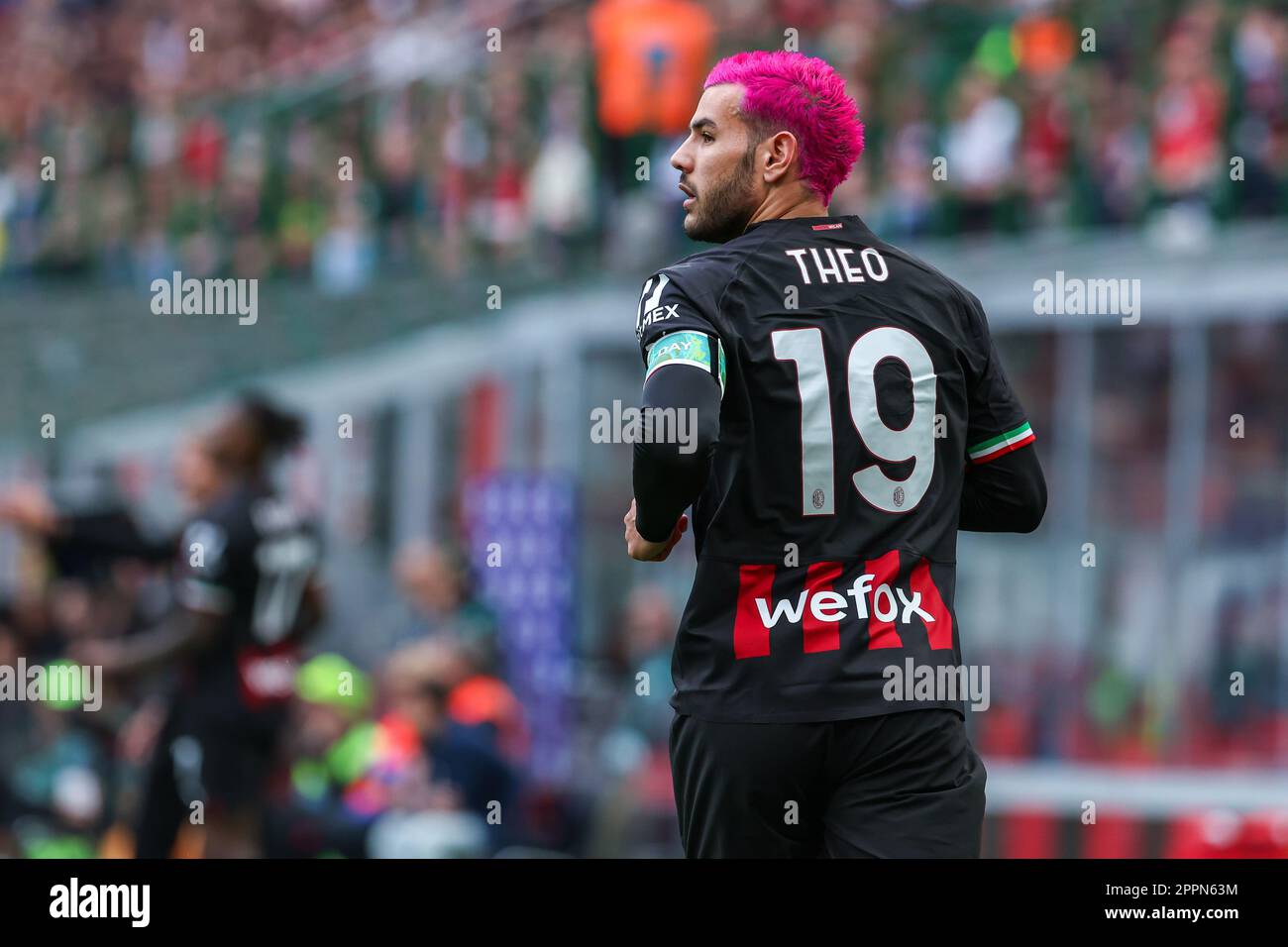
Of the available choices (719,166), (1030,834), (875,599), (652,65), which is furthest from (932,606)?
(652,65)

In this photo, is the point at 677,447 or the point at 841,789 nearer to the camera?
the point at 677,447

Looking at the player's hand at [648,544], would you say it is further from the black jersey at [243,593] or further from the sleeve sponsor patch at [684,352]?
the black jersey at [243,593]

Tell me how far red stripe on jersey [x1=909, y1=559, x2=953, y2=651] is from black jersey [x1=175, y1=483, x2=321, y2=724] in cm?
440

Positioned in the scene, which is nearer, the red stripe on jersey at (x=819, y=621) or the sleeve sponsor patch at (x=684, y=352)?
the sleeve sponsor patch at (x=684, y=352)

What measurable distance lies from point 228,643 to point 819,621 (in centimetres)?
461

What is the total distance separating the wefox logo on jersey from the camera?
3.67 m

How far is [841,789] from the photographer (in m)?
3.68

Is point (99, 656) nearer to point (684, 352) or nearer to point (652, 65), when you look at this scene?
point (652, 65)

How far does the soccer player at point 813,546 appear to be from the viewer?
3.64m

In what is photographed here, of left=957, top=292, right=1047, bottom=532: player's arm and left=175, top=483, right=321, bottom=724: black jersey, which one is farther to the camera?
left=175, top=483, right=321, bottom=724: black jersey

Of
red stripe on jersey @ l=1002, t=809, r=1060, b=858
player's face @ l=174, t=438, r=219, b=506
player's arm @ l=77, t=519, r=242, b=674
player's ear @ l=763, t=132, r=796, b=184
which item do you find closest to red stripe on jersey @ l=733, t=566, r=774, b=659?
player's ear @ l=763, t=132, r=796, b=184

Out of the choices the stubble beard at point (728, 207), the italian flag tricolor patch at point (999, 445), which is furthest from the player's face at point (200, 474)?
the italian flag tricolor patch at point (999, 445)

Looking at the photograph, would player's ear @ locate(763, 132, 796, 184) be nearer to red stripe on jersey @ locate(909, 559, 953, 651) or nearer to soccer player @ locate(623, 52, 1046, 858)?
soccer player @ locate(623, 52, 1046, 858)
